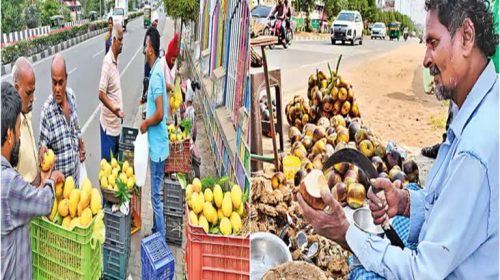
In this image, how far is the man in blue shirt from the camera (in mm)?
1692

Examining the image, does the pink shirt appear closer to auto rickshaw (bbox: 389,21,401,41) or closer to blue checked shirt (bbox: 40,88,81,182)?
blue checked shirt (bbox: 40,88,81,182)

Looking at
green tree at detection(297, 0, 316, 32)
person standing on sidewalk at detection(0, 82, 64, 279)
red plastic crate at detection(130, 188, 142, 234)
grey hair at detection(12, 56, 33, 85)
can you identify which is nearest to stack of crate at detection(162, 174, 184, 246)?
red plastic crate at detection(130, 188, 142, 234)

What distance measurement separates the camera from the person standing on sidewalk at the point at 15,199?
211 centimetres

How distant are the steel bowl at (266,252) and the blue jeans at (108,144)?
74cm

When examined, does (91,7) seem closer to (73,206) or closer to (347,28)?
(73,206)

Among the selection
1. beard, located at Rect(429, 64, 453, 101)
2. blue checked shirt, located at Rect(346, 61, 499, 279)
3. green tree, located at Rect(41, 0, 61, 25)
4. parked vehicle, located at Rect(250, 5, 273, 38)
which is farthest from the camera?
green tree, located at Rect(41, 0, 61, 25)

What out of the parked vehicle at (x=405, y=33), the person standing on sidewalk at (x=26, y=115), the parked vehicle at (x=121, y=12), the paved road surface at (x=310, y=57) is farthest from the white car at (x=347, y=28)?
the person standing on sidewalk at (x=26, y=115)

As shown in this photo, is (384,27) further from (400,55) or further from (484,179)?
(484,179)

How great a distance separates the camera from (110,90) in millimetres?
2545

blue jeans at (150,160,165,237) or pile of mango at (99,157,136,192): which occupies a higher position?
pile of mango at (99,157,136,192)

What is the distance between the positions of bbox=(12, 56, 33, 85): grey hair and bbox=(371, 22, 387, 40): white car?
1.40 metres

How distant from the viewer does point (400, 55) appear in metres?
2.22

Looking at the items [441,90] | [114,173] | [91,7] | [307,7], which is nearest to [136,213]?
[114,173]

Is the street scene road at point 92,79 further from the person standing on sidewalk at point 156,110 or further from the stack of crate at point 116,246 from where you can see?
the stack of crate at point 116,246
